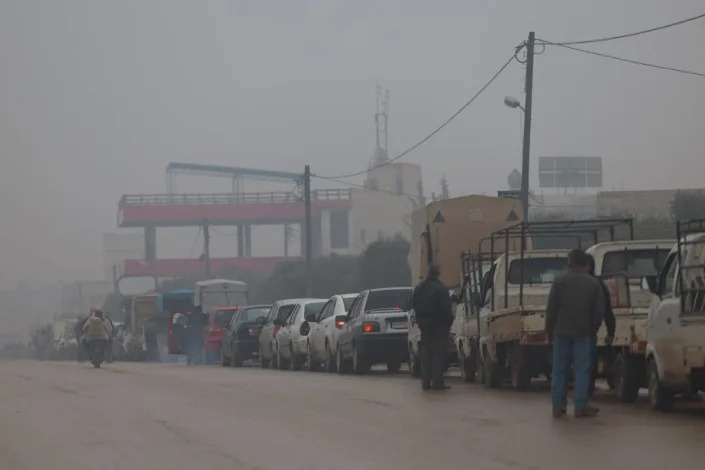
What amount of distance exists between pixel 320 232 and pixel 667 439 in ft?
364

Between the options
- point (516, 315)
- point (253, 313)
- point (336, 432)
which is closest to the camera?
point (336, 432)

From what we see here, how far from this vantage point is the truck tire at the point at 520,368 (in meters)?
19.0

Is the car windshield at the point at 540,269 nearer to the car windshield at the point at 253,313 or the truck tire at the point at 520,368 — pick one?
the truck tire at the point at 520,368

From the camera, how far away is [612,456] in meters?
11.0

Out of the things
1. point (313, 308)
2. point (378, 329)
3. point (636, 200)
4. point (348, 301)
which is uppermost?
point (636, 200)

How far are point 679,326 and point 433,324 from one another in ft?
22.0

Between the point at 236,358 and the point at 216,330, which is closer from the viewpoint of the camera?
the point at 236,358

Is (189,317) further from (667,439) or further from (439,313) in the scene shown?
(667,439)

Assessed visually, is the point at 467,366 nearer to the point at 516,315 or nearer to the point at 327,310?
the point at 516,315

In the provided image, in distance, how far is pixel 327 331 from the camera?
2875cm

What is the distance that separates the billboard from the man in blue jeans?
252 ft

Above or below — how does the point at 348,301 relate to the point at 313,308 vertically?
above

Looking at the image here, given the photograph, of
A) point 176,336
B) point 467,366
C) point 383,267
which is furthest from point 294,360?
point 383,267

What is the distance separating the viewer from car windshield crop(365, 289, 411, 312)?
26469 millimetres
